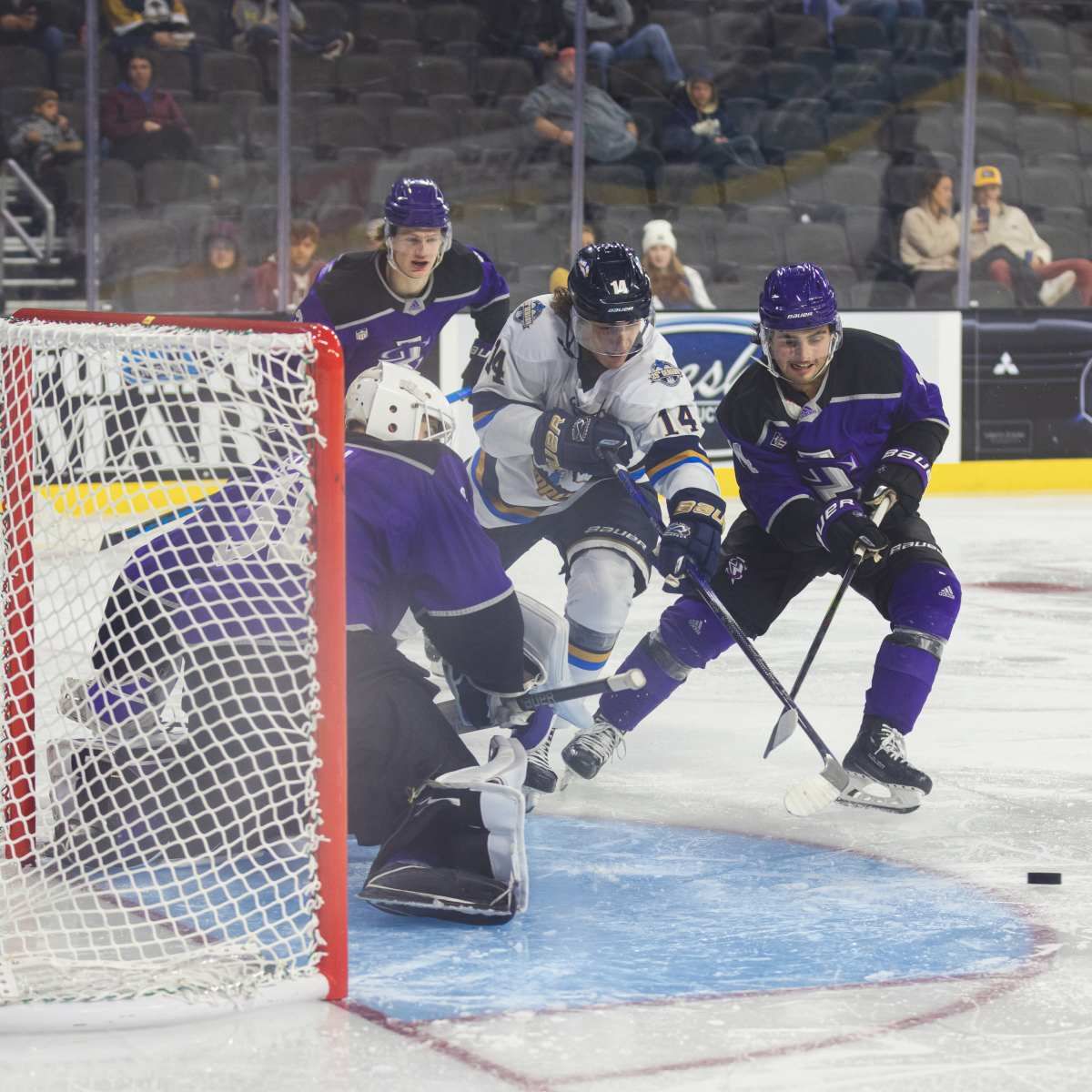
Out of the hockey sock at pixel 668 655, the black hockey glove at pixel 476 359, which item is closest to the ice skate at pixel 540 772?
the hockey sock at pixel 668 655

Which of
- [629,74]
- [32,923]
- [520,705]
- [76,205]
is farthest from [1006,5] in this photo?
[32,923]

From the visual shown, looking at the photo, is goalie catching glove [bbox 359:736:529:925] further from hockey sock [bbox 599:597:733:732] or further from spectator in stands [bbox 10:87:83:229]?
spectator in stands [bbox 10:87:83:229]

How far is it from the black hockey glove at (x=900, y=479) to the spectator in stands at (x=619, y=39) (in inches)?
181

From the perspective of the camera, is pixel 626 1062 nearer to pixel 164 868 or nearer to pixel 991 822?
pixel 164 868

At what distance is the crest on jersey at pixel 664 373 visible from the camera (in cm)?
342

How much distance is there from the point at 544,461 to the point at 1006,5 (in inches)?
206

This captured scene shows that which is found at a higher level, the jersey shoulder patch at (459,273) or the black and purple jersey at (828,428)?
the jersey shoulder patch at (459,273)

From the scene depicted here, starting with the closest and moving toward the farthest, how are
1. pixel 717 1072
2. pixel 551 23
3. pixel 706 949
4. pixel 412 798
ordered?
1. pixel 717 1072
2. pixel 706 949
3. pixel 412 798
4. pixel 551 23

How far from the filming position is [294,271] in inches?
274

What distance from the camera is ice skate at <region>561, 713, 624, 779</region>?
3.35m

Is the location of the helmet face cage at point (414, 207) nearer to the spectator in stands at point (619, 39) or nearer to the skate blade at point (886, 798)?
the skate blade at point (886, 798)

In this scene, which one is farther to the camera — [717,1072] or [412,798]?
[412,798]

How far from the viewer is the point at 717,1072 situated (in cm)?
204

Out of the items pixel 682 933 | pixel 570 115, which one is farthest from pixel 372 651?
pixel 570 115
